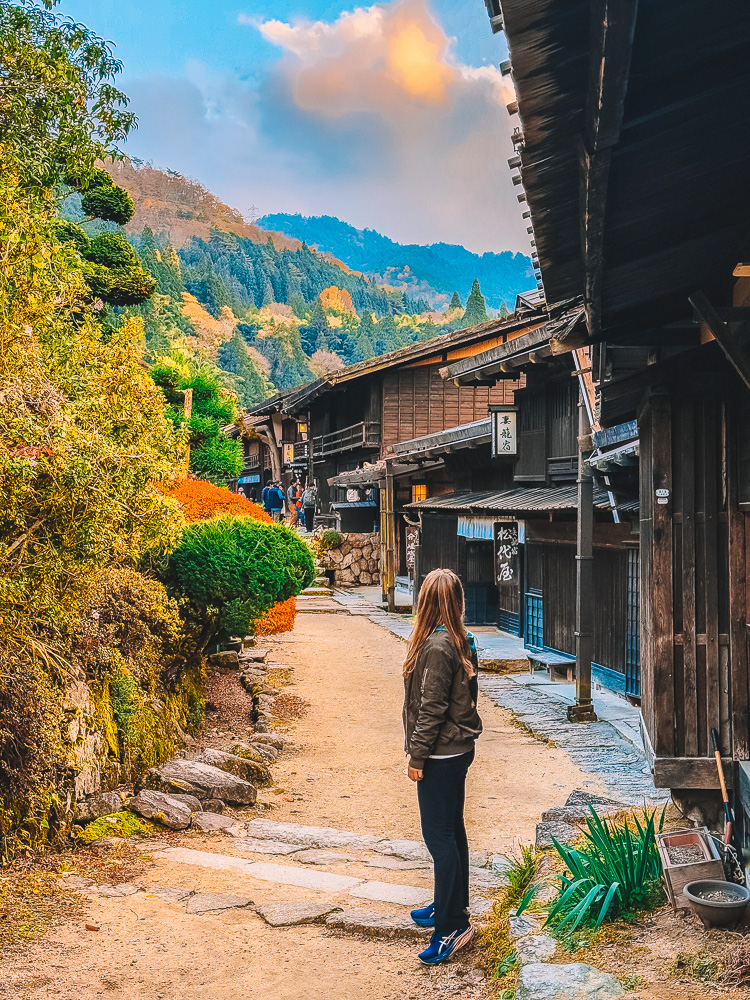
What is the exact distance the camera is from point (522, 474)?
55.5ft

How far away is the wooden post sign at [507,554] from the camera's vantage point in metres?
15.8

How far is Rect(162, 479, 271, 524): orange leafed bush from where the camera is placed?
14.0 m

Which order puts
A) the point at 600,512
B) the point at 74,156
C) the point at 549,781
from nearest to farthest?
the point at 549,781, the point at 74,156, the point at 600,512

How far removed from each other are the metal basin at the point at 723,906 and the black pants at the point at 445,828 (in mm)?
1205

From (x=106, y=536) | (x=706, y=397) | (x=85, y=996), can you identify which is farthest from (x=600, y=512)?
(x=85, y=996)

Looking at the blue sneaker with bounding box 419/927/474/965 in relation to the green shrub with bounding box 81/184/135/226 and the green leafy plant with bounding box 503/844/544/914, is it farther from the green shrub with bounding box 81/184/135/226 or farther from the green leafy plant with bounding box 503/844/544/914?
the green shrub with bounding box 81/184/135/226

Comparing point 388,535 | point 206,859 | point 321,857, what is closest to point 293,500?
point 388,535

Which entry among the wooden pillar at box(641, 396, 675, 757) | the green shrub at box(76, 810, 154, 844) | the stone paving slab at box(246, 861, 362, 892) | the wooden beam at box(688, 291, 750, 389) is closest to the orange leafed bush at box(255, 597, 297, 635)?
the green shrub at box(76, 810, 154, 844)

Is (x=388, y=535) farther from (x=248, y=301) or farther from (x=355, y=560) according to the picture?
(x=248, y=301)

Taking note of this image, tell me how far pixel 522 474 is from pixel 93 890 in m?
12.6

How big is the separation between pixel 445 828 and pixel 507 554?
451 inches

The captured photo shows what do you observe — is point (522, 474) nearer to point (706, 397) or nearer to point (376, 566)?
point (706, 397)

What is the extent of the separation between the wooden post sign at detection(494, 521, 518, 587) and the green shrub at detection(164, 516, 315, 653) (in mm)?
6168

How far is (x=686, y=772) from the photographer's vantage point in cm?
544
